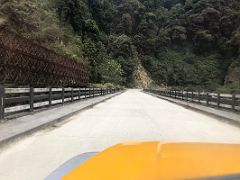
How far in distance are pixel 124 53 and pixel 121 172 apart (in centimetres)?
12770

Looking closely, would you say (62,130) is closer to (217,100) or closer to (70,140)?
(70,140)

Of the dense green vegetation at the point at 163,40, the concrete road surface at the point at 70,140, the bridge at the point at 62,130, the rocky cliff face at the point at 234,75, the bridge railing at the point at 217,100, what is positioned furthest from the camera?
the dense green vegetation at the point at 163,40

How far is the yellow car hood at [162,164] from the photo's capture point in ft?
9.48

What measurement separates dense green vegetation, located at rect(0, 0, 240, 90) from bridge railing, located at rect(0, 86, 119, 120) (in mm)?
69062

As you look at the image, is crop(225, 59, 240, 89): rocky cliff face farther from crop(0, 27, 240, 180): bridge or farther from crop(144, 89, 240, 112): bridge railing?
crop(0, 27, 240, 180): bridge

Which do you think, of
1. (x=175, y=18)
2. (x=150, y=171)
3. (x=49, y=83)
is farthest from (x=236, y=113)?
(x=175, y=18)

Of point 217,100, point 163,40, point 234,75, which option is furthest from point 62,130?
point 163,40

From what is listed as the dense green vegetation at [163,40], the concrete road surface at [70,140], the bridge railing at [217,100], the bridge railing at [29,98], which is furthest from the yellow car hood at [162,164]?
the dense green vegetation at [163,40]

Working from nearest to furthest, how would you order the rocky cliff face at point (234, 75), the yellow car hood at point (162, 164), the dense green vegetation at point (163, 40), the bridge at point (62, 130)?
the yellow car hood at point (162, 164), the bridge at point (62, 130), the rocky cliff face at point (234, 75), the dense green vegetation at point (163, 40)

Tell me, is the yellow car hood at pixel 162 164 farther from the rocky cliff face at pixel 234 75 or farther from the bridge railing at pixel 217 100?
the rocky cliff face at pixel 234 75

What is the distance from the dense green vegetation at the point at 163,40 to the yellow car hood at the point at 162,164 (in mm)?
87479

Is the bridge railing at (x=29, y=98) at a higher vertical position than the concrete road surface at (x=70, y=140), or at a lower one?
higher

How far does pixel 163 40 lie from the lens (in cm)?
13950

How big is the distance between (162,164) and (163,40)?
454 ft
